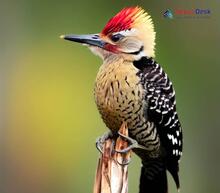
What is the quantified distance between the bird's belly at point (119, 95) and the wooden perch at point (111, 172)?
309 millimetres

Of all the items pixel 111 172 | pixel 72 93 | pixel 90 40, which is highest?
pixel 72 93

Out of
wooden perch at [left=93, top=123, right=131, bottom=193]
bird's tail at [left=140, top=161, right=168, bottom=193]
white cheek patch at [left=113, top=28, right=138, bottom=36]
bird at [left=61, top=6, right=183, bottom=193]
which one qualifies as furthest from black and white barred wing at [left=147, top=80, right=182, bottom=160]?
wooden perch at [left=93, top=123, right=131, bottom=193]

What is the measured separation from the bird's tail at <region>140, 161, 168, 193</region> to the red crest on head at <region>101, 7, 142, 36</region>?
3.31ft

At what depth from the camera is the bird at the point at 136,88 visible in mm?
4676

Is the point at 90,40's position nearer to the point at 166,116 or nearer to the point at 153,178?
the point at 166,116

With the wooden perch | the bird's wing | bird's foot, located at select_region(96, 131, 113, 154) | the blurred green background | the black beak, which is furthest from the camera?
the blurred green background

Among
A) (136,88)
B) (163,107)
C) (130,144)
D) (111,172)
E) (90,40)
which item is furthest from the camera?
(163,107)

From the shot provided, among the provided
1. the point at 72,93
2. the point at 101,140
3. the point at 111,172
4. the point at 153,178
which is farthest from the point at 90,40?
the point at 72,93

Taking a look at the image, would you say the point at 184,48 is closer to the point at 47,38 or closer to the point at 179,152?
the point at 47,38

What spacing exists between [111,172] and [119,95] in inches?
21.0

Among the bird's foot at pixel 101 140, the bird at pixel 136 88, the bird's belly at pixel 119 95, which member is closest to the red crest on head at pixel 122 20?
the bird at pixel 136 88

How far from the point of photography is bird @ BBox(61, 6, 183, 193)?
4.68 metres

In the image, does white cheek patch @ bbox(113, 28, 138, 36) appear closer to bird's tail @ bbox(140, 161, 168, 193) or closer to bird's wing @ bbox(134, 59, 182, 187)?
bird's wing @ bbox(134, 59, 182, 187)

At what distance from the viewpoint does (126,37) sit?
471 centimetres
